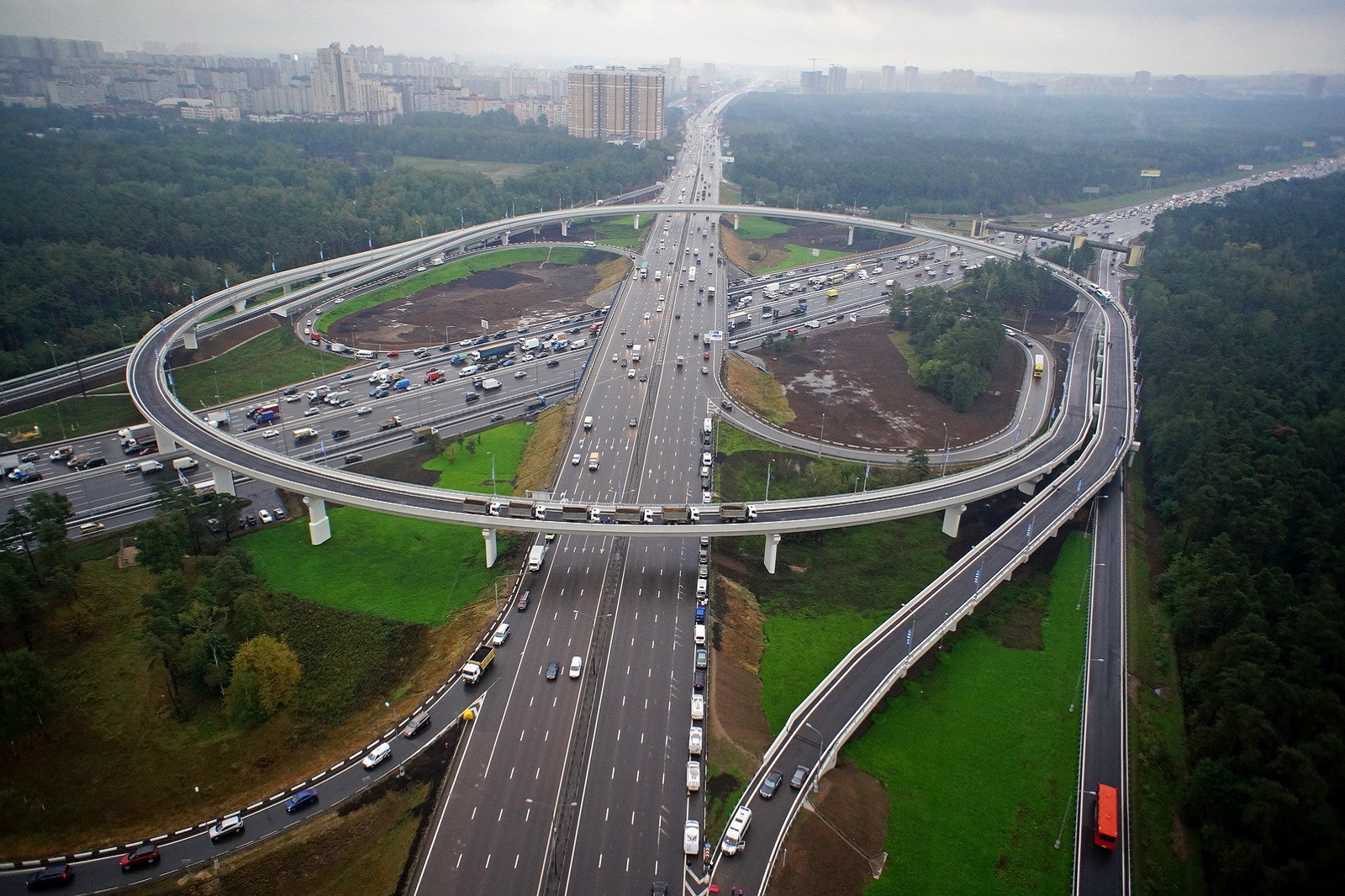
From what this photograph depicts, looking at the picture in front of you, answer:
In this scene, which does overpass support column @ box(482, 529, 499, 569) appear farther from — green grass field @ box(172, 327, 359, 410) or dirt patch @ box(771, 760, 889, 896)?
green grass field @ box(172, 327, 359, 410)

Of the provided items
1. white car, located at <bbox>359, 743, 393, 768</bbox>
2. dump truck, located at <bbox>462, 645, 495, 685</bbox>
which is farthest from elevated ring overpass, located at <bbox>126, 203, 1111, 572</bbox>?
white car, located at <bbox>359, 743, 393, 768</bbox>

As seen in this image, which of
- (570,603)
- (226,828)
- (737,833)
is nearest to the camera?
(226,828)

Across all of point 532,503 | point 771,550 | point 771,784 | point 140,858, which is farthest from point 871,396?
point 140,858

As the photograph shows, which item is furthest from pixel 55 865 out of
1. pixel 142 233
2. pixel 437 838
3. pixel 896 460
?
pixel 142 233

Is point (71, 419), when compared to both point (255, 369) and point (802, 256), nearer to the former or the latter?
point (255, 369)

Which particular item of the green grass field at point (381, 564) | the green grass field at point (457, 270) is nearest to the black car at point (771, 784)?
the green grass field at point (381, 564)

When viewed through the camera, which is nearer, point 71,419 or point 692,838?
point 692,838
